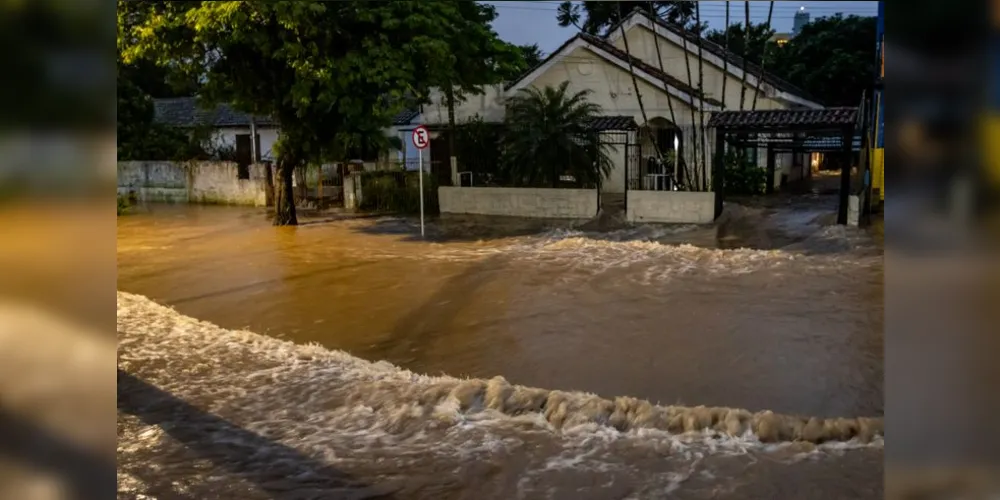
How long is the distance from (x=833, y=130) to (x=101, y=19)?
16.3 meters

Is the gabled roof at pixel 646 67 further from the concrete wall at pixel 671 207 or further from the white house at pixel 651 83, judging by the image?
the concrete wall at pixel 671 207

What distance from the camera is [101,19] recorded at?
4.25 feet

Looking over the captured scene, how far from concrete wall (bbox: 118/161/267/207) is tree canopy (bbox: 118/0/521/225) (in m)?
7.36

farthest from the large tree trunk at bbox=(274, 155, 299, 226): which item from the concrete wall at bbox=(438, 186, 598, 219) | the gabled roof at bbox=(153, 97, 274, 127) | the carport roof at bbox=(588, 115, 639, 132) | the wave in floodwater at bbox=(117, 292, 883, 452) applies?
the wave in floodwater at bbox=(117, 292, 883, 452)

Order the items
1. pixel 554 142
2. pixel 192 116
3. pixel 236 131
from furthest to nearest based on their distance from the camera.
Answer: pixel 192 116
pixel 236 131
pixel 554 142

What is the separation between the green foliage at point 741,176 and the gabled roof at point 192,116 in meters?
13.9

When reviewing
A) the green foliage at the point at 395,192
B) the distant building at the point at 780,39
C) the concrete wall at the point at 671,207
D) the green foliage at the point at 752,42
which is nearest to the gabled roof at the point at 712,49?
the green foliage at the point at 752,42

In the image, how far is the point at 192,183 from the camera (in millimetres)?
24281

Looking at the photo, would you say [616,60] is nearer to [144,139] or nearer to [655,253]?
[655,253]

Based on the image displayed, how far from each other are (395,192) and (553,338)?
12436 mm

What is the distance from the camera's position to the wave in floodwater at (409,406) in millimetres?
5617

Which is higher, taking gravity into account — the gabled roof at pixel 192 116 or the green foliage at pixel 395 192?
the gabled roof at pixel 192 116

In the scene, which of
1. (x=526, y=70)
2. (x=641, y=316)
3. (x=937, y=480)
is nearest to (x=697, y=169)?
(x=526, y=70)

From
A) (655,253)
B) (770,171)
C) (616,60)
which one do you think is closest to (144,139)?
(616,60)
